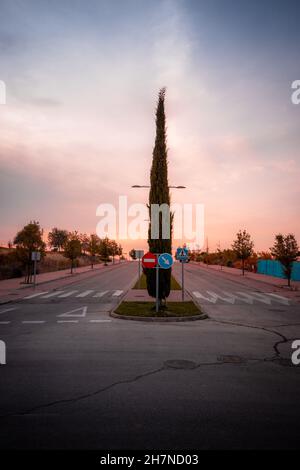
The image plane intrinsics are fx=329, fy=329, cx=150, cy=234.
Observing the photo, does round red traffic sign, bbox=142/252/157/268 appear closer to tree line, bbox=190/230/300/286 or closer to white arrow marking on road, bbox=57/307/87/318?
white arrow marking on road, bbox=57/307/87/318

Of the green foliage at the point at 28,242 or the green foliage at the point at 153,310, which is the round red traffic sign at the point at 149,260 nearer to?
the green foliage at the point at 153,310

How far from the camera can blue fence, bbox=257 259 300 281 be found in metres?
33.8

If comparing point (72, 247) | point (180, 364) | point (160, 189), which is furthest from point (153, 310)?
point (72, 247)

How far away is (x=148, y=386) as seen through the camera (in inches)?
239

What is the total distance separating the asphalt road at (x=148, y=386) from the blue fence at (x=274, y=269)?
2381 centimetres

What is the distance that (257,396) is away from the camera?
222 inches

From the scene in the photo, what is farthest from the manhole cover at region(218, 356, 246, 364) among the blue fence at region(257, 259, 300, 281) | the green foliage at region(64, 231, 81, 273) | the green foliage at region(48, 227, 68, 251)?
the green foliage at region(48, 227, 68, 251)

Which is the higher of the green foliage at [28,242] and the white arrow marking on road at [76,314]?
the green foliage at [28,242]

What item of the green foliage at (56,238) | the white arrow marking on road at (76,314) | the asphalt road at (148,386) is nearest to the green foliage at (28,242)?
the white arrow marking on road at (76,314)

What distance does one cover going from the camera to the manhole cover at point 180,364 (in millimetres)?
7227

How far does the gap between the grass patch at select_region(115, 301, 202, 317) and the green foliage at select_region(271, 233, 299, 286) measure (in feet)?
43.7

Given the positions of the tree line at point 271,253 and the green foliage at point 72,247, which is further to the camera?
the green foliage at point 72,247
